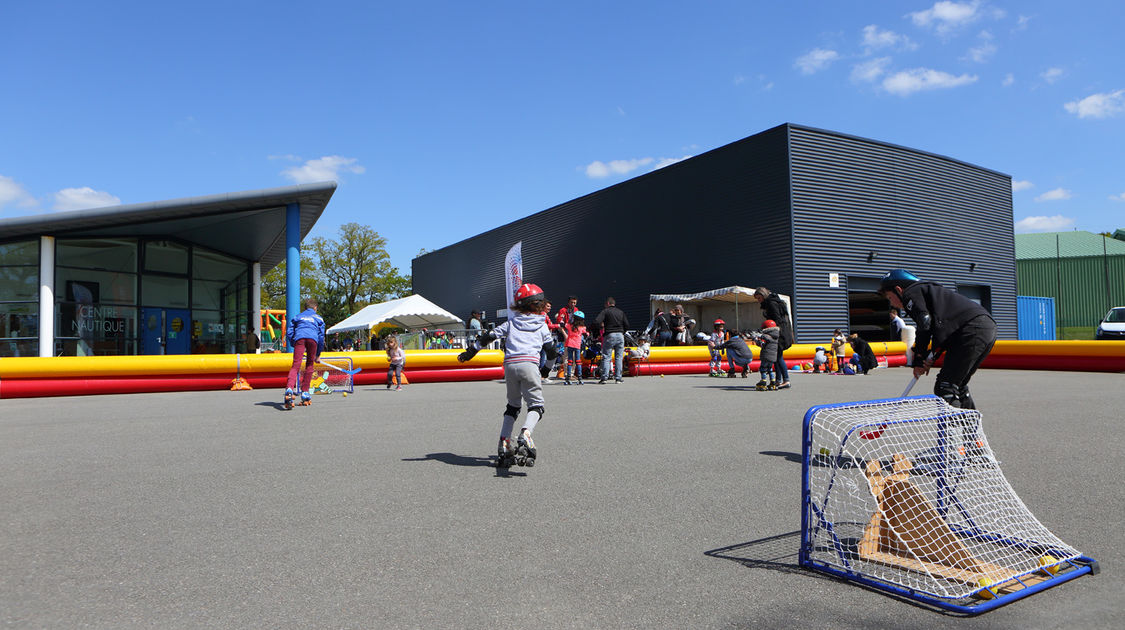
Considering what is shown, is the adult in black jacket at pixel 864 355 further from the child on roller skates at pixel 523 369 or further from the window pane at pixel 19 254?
the window pane at pixel 19 254

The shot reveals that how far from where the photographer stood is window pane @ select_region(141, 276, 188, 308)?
76.5 feet

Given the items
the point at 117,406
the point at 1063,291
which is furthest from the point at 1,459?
the point at 1063,291

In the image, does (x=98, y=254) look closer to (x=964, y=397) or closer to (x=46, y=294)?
A: (x=46, y=294)

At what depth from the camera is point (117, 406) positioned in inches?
469

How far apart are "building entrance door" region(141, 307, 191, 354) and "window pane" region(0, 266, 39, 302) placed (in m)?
3.19

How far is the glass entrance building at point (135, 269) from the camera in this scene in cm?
1919

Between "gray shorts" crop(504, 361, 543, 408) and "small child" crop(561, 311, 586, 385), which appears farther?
"small child" crop(561, 311, 586, 385)

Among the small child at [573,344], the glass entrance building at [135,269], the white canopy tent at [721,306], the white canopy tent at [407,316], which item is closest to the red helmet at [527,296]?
the small child at [573,344]

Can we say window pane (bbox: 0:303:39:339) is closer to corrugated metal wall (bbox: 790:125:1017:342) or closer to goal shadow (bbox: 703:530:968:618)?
goal shadow (bbox: 703:530:968:618)

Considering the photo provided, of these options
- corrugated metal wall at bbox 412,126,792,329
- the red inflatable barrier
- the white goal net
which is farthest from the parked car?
the white goal net

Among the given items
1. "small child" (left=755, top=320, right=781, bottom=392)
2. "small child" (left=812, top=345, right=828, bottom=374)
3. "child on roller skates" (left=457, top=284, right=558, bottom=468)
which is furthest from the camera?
"small child" (left=812, top=345, right=828, bottom=374)

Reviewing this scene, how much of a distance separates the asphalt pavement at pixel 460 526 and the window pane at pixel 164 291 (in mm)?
16162

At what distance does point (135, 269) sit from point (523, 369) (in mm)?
21443

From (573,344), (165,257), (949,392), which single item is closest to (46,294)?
(165,257)
